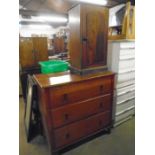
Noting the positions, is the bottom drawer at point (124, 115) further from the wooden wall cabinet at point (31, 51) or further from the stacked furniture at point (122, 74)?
the wooden wall cabinet at point (31, 51)

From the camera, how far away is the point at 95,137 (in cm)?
197

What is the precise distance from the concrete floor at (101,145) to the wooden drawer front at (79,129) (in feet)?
0.56

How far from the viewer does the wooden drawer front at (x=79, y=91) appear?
1.46m

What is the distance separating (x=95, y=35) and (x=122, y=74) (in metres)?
0.71

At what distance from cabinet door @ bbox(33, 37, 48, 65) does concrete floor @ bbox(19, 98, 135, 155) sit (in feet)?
5.48

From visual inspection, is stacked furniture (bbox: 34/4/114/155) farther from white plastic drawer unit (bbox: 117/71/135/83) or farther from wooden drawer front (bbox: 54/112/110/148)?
white plastic drawer unit (bbox: 117/71/135/83)

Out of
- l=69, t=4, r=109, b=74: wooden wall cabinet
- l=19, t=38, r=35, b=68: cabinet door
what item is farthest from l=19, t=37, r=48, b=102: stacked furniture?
l=69, t=4, r=109, b=74: wooden wall cabinet

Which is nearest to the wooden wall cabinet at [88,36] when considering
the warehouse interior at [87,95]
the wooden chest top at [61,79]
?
the warehouse interior at [87,95]

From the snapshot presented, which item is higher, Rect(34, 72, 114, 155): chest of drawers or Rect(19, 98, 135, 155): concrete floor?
Rect(34, 72, 114, 155): chest of drawers

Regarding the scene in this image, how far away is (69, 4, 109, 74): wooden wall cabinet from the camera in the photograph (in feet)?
5.16

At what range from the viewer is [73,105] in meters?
1.59
